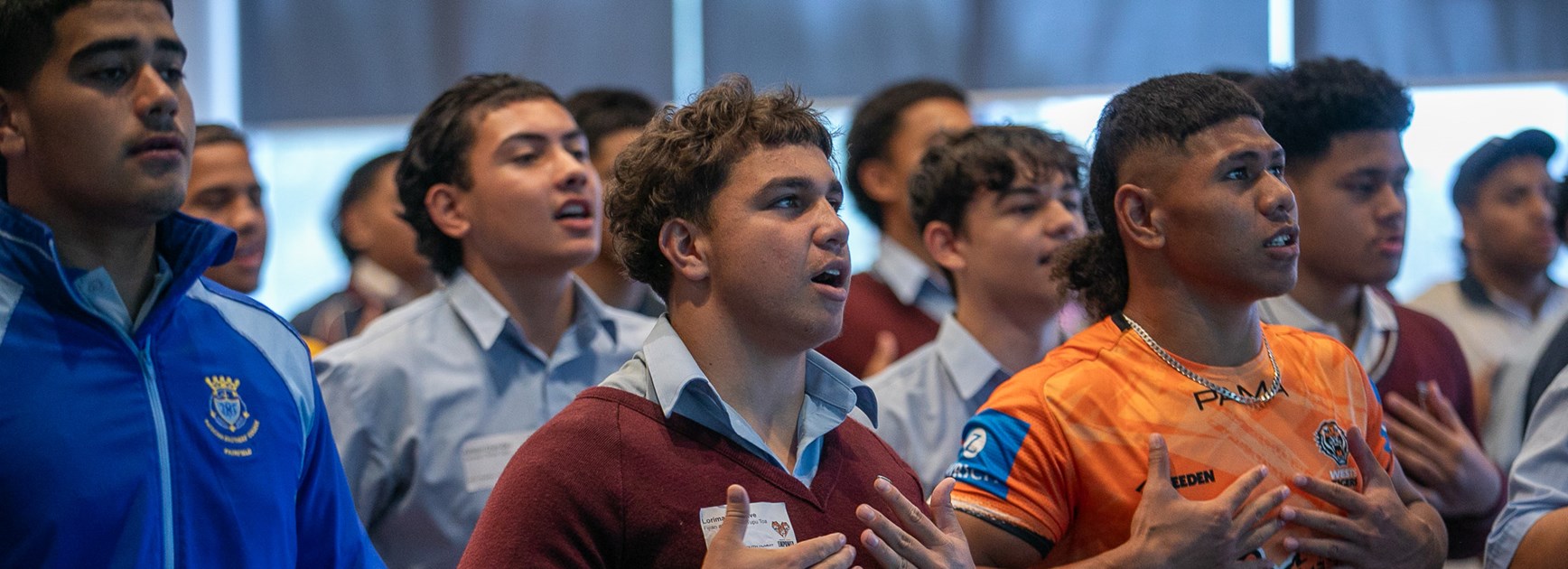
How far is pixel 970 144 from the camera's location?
131 inches

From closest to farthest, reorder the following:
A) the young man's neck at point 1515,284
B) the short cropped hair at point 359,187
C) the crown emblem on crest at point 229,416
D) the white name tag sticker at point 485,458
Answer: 1. the crown emblem on crest at point 229,416
2. the white name tag sticker at point 485,458
3. the young man's neck at point 1515,284
4. the short cropped hair at point 359,187

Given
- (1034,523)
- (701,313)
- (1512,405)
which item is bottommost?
(1512,405)

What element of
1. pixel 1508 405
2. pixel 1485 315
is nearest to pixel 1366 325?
pixel 1508 405

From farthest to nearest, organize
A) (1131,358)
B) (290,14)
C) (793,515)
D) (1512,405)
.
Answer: (290,14)
(1512,405)
(1131,358)
(793,515)

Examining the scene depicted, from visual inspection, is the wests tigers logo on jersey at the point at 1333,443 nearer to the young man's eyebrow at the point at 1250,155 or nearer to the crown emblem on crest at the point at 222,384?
the young man's eyebrow at the point at 1250,155

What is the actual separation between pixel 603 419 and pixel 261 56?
6429 millimetres

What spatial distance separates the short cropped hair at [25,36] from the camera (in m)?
1.92

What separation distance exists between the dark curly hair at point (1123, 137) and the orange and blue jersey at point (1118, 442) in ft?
0.52

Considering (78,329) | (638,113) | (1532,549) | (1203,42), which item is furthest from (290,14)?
(1532,549)

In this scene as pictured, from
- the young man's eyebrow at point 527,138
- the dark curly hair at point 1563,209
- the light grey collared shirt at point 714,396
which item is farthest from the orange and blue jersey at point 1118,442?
the dark curly hair at point 1563,209

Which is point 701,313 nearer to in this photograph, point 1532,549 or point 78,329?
point 78,329

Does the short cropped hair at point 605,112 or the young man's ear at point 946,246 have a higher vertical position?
the short cropped hair at point 605,112

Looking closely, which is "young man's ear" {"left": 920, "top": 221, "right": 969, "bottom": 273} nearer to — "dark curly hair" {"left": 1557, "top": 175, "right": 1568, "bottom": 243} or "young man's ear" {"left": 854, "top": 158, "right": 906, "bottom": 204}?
"young man's ear" {"left": 854, "top": 158, "right": 906, "bottom": 204}

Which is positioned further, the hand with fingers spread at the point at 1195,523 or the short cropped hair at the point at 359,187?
the short cropped hair at the point at 359,187
